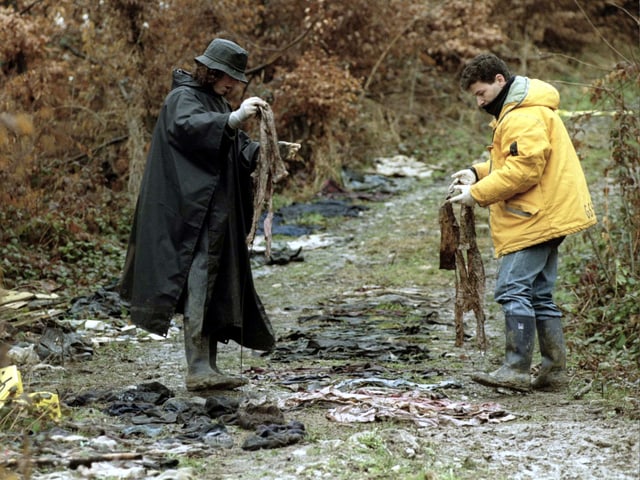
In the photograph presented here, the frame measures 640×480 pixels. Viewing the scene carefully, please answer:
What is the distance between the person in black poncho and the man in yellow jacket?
145cm

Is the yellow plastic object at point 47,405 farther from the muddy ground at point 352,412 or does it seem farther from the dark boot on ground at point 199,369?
the dark boot on ground at point 199,369

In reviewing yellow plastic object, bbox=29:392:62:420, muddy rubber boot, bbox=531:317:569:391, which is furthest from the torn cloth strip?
muddy rubber boot, bbox=531:317:569:391

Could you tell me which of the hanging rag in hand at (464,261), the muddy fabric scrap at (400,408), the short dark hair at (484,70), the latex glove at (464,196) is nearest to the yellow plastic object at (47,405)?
the muddy fabric scrap at (400,408)

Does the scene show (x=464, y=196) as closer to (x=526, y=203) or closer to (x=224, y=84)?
(x=526, y=203)

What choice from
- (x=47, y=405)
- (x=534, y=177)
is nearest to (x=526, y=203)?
(x=534, y=177)

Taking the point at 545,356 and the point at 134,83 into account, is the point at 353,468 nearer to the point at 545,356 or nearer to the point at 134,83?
the point at 545,356

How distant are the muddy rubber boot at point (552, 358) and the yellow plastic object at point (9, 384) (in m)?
3.07

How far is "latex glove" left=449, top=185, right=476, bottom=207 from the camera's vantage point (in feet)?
18.5

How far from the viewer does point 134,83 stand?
13711 mm

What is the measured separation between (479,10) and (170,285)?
15.8m

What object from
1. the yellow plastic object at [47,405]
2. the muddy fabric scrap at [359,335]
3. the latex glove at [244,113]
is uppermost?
the latex glove at [244,113]

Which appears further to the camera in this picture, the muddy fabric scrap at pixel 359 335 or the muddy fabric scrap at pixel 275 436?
the muddy fabric scrap at pixel 359 335

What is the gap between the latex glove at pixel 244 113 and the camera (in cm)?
545

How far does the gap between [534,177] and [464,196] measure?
0.45 metres
